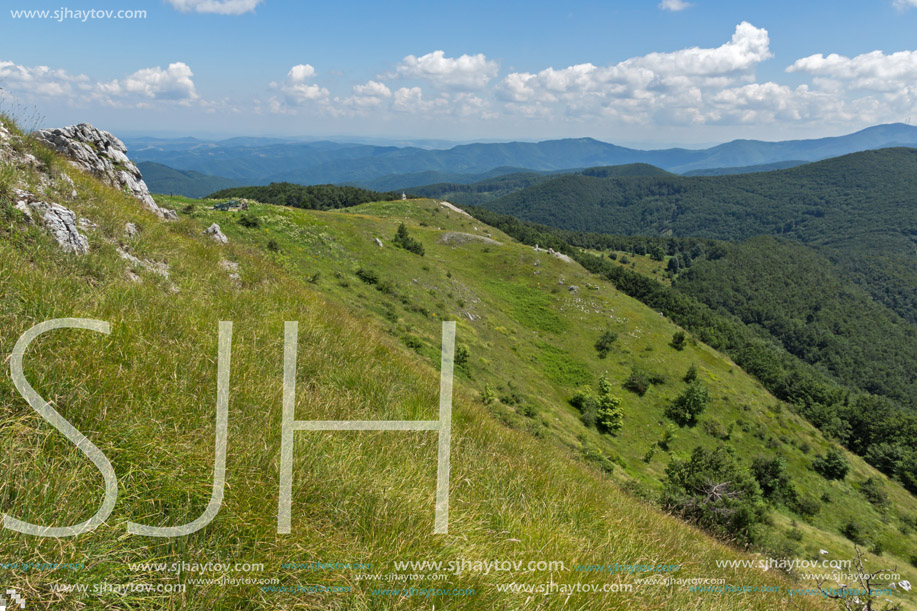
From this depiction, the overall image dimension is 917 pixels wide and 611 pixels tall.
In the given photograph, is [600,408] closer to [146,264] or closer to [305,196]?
[146,264]

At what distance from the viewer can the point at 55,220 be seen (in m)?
5.77

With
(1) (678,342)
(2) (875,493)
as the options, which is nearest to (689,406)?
(1) (678,342)

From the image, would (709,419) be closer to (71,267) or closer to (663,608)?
(663,608)

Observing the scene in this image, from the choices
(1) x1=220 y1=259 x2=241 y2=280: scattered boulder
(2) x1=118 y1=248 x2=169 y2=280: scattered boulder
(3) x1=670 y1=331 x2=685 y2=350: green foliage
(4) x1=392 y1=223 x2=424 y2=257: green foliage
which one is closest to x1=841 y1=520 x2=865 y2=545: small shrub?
(3) x1=670 y1=331 x2=685 y2=350: green foliage

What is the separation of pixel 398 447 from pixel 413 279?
37166 millimetres

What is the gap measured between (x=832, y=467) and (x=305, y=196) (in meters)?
115

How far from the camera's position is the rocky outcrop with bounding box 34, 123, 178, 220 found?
12875 millimetres

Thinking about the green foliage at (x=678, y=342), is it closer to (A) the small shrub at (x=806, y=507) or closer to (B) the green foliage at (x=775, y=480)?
(B) the green foliage at (x=775, y=480)

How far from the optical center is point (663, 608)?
3098 mm

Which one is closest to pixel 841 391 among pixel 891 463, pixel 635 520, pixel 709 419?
pixel 891 463

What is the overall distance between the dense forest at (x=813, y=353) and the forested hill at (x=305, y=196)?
163 feet

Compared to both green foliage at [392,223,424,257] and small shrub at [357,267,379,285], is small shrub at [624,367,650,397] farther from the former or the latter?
small shrub at [357,267,379,285]

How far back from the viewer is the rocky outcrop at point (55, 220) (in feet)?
18.3

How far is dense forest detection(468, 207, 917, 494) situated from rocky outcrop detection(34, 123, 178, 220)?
83973 mm
